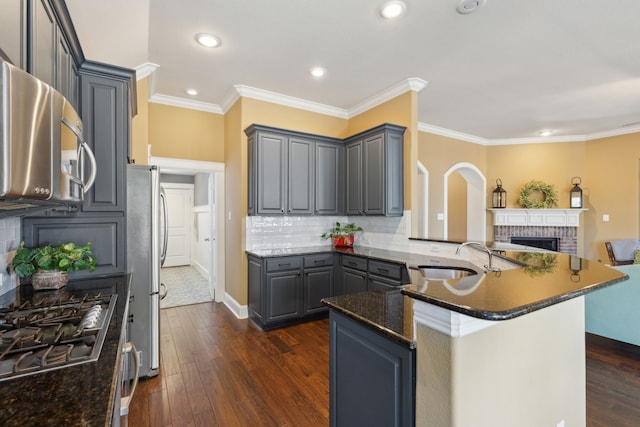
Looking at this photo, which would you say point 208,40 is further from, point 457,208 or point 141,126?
point 457,208

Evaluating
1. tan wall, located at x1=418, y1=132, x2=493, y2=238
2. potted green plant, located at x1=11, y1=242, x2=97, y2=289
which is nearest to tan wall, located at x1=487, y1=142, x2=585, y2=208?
tan wall, located at x1=418, y1=132, x2=493, y2=238

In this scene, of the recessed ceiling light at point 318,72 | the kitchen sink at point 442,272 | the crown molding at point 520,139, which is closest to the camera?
the kitchen sink at point 442,272

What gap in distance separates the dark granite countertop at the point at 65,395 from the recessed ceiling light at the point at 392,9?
2754 millimetres

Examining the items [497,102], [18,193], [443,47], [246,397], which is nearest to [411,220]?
[443,47]

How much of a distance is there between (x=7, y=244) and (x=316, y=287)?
280 cm

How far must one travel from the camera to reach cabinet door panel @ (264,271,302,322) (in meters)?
3.46

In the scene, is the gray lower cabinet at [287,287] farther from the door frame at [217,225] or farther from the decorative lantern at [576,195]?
the decorative lantern at [576,195]

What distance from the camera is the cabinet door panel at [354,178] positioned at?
4.09m

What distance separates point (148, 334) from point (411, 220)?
9.86 ft

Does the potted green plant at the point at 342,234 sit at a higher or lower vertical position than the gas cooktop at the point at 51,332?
higher

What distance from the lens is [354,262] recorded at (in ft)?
12.0

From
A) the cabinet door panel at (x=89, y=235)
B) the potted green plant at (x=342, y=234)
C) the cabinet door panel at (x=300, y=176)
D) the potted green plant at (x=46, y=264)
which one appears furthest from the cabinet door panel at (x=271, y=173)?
the potted green plant at (x=46, y=264)

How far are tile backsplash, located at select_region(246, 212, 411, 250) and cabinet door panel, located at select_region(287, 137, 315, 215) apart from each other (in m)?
0.30

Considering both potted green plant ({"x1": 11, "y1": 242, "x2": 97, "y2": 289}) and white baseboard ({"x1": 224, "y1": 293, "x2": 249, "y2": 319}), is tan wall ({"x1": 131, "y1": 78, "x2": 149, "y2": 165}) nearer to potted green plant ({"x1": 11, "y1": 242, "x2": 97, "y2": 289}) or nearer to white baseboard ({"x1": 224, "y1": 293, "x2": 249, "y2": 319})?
potted green plant ({"x1": 11, "y1": 242, "x2": 97, "y2": 289})
